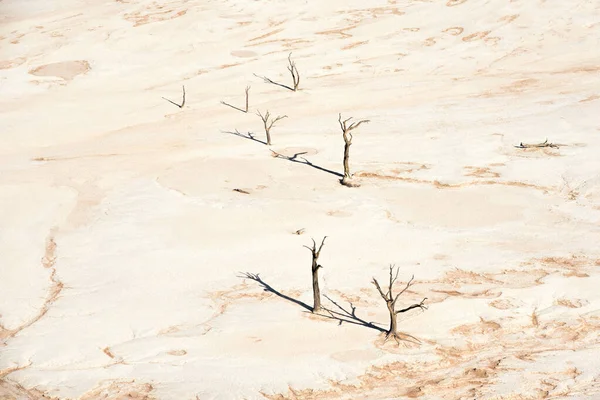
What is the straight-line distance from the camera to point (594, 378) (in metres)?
15.0

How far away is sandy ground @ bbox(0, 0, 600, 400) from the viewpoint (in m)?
17.0

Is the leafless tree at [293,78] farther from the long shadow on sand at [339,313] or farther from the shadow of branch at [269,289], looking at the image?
the long shadow on sand at [339,313]

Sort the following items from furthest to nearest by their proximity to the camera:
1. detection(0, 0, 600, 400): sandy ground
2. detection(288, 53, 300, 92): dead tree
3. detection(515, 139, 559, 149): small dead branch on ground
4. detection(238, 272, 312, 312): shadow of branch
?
detection(288, 53, 300, 92): dead tree
detection(515, 139, 559, 149): small dead branch on ground
detection(238, 272, 312, 312): shadow of branch
detection(0, 0, 600, 400): sandy ground

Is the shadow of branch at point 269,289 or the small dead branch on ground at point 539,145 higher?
the shadow of branch at point 269,289

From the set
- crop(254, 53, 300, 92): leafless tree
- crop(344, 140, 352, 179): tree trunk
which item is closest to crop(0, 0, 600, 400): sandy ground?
crop(254, 53, 300, 92): leafless tree

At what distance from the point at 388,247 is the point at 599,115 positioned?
48.9ft

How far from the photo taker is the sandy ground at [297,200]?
17.0 metres

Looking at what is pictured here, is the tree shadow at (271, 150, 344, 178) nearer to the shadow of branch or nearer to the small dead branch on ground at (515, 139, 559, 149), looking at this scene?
the small dead branch on ground at (515, 139, 559, 149)

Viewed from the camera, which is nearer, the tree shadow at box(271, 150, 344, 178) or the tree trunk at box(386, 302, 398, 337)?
the tree trunk at box(386, 302, 398, 337)

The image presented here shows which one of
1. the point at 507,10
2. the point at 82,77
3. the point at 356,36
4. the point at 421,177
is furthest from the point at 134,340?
the point at 507,10

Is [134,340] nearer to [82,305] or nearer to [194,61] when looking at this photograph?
[82,305]

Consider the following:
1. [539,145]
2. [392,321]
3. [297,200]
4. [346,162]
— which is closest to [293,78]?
[346,162]

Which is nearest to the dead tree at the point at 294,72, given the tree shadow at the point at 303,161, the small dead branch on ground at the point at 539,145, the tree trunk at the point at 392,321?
the tree shadow at the point at 303,161

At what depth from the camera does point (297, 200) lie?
87.2 ft
